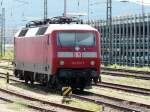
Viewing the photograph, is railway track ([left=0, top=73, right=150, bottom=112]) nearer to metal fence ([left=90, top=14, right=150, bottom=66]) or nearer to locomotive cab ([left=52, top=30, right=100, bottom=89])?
locomotive cab ([left=52, top=30, right=100, bottom=89])

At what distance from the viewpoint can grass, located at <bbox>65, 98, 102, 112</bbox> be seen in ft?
54.2

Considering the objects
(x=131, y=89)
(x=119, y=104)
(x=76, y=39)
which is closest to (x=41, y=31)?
(x=76, y=39)

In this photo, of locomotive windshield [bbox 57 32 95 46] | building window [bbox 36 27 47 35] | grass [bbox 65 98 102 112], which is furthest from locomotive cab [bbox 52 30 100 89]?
grass [bbox 65 98 102 112]

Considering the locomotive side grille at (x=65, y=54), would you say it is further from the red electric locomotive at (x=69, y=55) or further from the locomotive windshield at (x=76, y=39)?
the locomotive windshield at (x=76, y=39)

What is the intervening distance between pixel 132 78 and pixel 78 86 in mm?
9308

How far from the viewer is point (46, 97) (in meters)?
21.1

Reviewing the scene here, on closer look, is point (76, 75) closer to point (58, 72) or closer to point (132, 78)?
point (58, 72)

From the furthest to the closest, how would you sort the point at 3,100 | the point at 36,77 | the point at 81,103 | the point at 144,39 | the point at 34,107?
the point at 144,39 → the point at 36,77 → the point at 3,100 → the point at 81,103 → the point at 34,107

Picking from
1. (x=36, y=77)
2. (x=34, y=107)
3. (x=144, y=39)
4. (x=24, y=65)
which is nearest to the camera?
(x=34, y=107)

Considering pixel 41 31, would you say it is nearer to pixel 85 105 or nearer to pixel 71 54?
pixel 71 54

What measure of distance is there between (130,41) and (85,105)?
4568cm

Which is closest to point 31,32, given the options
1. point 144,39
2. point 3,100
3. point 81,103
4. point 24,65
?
point 24,65

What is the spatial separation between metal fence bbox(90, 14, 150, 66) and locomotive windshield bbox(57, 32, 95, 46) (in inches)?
1290

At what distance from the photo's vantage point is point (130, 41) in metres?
62.7
